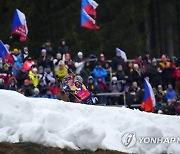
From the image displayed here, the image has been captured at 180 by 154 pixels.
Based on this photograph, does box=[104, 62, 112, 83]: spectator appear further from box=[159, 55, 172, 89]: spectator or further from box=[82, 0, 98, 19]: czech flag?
box=[159, 55, 172, 89]: spectator

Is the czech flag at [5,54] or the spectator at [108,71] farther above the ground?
the czech flag at [5,54]

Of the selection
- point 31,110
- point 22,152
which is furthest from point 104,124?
point 22,152

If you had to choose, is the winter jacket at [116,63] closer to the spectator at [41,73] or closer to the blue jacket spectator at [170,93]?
the blue jacket spectator at [170,93]

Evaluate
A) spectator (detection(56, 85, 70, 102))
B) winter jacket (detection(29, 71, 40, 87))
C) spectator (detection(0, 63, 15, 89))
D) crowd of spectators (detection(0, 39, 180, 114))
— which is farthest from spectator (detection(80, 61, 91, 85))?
spectator (detection(56, 85, 70, 102))

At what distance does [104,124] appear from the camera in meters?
13.9

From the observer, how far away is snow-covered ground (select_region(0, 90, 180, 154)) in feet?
39.5

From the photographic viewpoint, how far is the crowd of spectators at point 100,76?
870 inches

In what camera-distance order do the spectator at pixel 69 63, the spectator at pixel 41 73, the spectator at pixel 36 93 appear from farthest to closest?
the spectator at pixel 69 63 < the spectator at pixel 41 73 < the spectator at pixel 36 93

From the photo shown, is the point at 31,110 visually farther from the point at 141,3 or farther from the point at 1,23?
the point at 141,3

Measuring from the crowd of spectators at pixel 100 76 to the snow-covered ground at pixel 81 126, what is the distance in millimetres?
6863

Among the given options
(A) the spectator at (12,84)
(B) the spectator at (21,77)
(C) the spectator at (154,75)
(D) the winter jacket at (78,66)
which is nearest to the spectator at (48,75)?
(B) the spectator at (21,77)

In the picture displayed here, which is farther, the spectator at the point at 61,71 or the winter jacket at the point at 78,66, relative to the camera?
the winter jacket at the point at 78,66

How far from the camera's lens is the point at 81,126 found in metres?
12.4

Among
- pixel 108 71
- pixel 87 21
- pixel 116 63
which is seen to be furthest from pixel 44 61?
pixel 116 63
